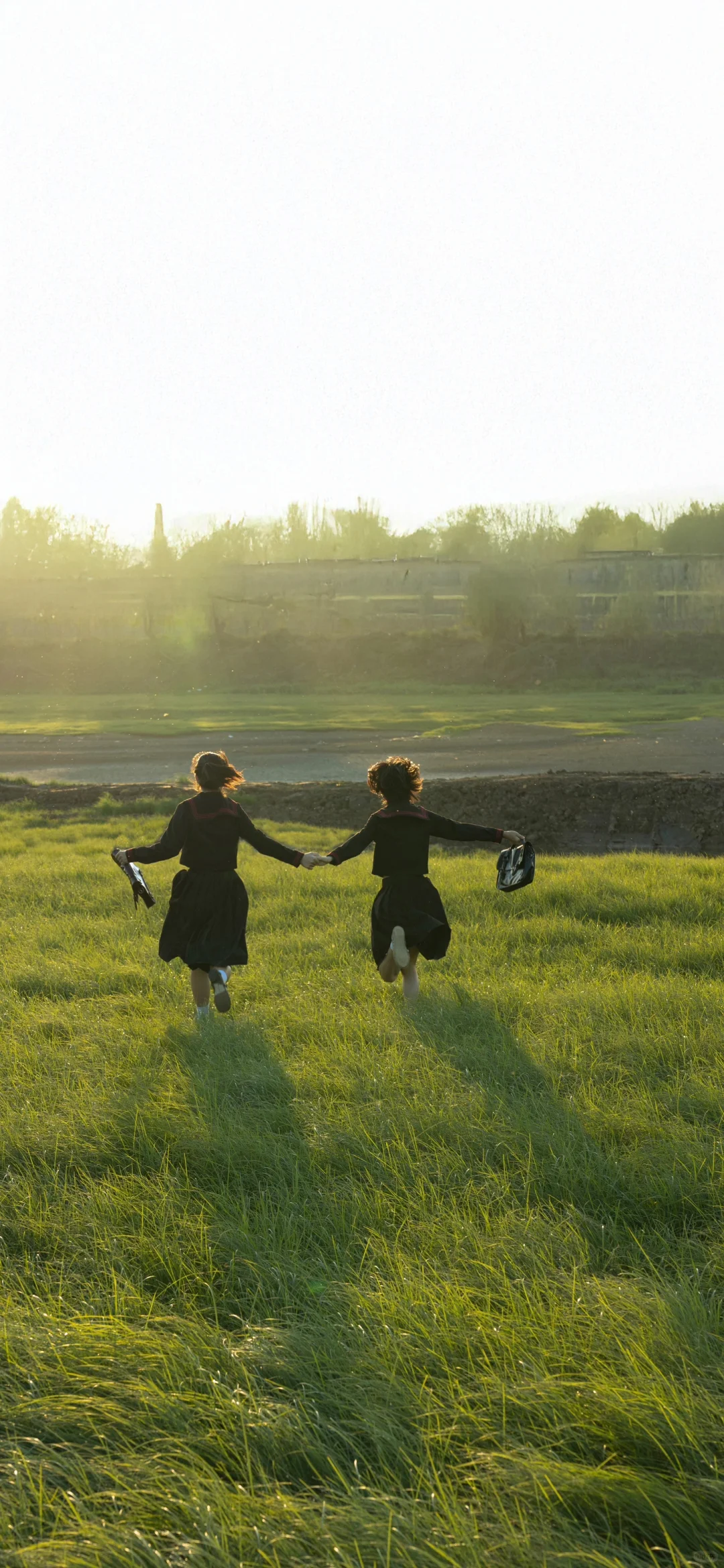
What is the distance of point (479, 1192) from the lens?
4055 millimetres

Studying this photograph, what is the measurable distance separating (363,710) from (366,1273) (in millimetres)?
32321

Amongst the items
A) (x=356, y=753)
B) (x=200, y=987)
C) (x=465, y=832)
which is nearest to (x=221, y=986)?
(x=200, y=987)

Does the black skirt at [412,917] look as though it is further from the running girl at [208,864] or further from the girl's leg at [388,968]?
the running girl at [208,864]

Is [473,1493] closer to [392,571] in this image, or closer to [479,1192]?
[479,1192]

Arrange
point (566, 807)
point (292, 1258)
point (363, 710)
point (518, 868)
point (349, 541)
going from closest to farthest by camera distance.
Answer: point (292, 1258) → point (518, 868) → point (566, 807) → point (363, 710) → point (349, 541)

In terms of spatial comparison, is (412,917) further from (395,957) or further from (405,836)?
(405,836)

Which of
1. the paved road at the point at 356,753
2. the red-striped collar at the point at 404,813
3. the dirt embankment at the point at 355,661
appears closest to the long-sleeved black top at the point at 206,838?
the red-striped collar at the point at 404,813

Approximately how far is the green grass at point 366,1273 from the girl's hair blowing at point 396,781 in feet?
3.65

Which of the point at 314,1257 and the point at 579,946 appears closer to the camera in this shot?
the point at 314,1257

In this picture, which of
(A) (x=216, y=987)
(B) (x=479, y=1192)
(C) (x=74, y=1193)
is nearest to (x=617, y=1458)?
(B) (x=479, y=1192)

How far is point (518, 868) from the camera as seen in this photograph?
6836mm

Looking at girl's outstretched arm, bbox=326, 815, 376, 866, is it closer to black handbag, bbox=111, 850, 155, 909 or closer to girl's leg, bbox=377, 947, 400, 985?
girl's leg, bbox=377, 947, 400, 985

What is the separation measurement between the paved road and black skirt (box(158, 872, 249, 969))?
40.1 feet

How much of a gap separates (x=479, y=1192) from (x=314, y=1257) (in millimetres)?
683
